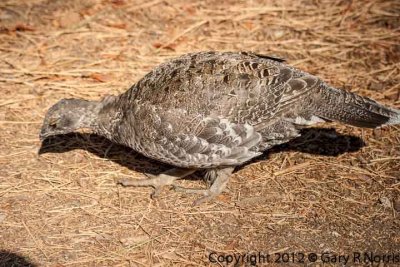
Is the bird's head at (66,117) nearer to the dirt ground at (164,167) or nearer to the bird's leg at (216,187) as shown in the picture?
the dirt ground at (164,167)

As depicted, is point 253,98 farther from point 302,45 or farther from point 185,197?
point 302,45

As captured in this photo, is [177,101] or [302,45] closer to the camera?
[177,101]

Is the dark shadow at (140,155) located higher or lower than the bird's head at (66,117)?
lower

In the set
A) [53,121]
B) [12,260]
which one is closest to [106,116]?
[53,121]

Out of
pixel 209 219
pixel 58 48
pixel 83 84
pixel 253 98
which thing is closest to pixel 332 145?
pixel 253 98

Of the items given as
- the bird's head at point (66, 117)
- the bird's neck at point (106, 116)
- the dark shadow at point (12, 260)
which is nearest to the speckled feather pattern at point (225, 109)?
the bird's neck at point (106, 116)

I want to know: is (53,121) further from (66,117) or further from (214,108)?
(214,108)

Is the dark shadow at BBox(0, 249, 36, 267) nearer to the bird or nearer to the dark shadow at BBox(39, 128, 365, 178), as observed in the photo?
the bird
